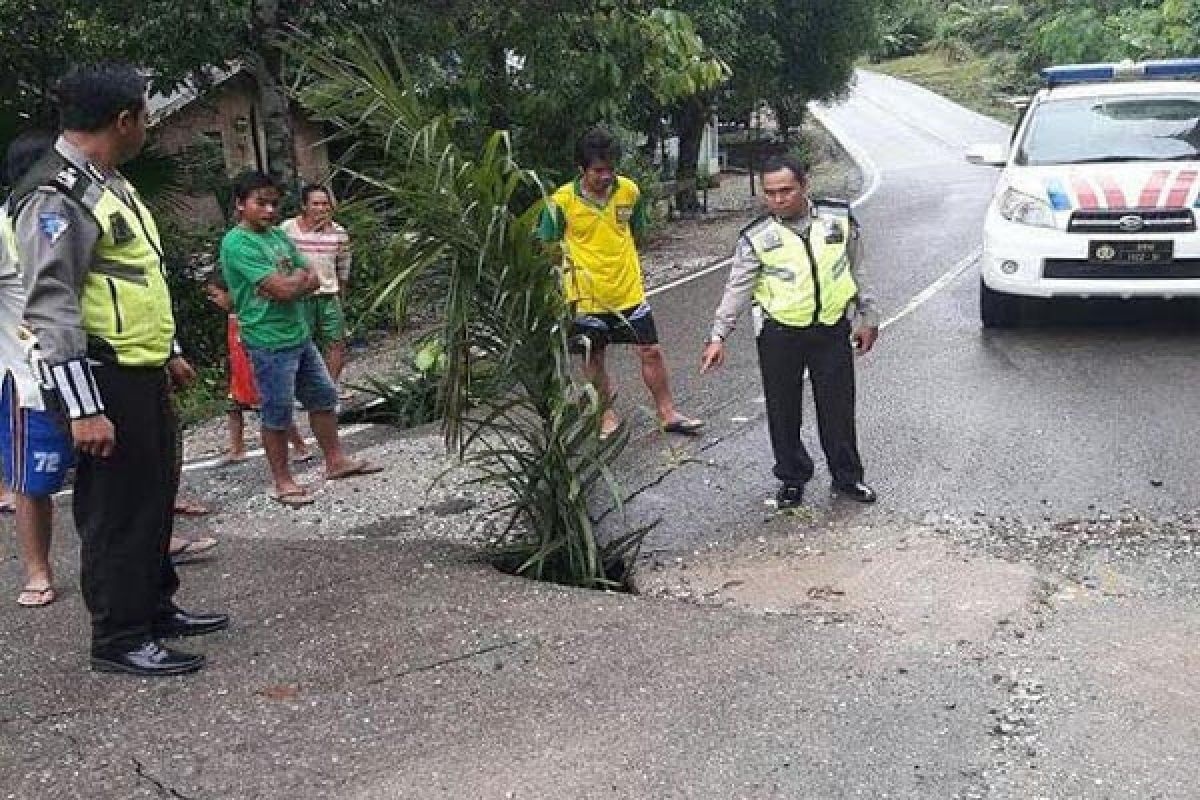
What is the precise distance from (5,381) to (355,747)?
206cm

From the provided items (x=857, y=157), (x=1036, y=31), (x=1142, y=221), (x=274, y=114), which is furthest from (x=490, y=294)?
(x=1036, y=31)

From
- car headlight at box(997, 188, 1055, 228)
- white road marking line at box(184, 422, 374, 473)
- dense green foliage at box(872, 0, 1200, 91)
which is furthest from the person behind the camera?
dense green foliage at box(872, 0, 1200, 91)

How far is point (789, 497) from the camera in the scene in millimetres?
5547

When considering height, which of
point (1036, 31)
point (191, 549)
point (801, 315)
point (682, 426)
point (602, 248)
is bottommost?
point (682, 426)

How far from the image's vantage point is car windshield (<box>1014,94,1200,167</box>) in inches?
337

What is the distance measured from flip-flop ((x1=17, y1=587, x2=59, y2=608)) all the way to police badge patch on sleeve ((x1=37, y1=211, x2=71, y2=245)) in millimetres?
1688

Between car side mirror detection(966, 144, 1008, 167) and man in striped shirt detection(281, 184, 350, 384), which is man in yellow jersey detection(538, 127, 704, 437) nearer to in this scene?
man in striped shirt detection(281, 184, 350, 384)

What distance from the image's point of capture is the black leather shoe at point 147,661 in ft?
13.0

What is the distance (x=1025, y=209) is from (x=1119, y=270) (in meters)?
0.74

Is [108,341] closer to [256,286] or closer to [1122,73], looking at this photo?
[256,286]

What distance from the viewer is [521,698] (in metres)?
3.76

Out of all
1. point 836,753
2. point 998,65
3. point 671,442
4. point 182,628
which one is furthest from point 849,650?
point 998,65

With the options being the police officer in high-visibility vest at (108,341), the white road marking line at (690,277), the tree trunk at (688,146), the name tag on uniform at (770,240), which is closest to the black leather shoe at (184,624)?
the police officer in high-visibility vest at (108,341)

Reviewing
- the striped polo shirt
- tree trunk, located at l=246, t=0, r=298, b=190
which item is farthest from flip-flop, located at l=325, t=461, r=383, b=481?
tree trunk, located at l=246, t=0, r=298, b=190
